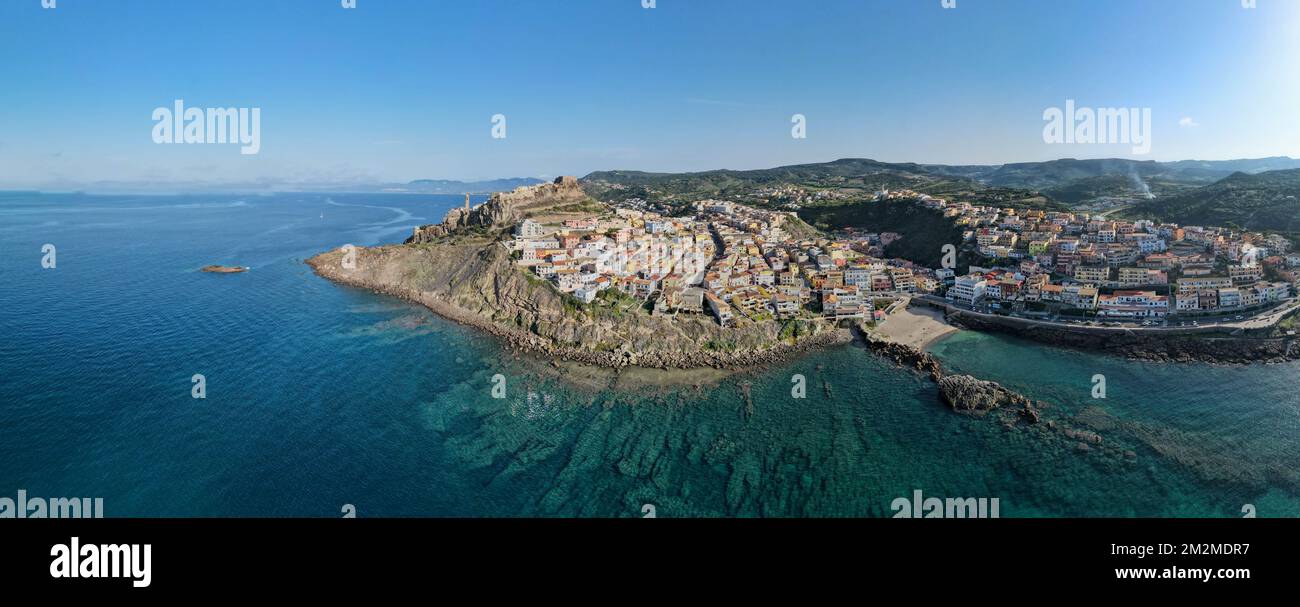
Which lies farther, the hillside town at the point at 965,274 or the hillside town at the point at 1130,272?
the hillside town at the point at 965,274

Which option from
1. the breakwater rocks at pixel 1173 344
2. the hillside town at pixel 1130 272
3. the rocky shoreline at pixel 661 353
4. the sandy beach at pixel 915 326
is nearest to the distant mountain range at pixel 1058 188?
the hillside town at pixel 1130 272

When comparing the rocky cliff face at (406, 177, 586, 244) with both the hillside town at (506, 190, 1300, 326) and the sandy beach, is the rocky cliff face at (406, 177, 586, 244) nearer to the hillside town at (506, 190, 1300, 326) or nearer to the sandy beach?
the hillside town at (506, 190, 1300, 326)

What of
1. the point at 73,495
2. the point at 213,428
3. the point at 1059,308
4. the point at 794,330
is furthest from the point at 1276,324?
the point at 73,495

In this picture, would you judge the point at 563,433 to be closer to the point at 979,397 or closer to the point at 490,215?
the point at 979,397

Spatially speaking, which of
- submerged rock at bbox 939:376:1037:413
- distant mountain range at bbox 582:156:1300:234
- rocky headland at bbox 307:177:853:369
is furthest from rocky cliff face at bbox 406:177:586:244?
submerged rock at bbox 939:376:1037:413

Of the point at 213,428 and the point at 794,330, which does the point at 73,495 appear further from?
the point at 794,330

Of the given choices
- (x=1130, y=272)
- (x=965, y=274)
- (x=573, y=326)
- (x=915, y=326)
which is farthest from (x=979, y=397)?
(x=965, y=274)

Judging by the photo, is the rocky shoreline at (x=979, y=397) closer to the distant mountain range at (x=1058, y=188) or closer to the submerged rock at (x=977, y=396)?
the submerged rock at (x=977, y=396)
